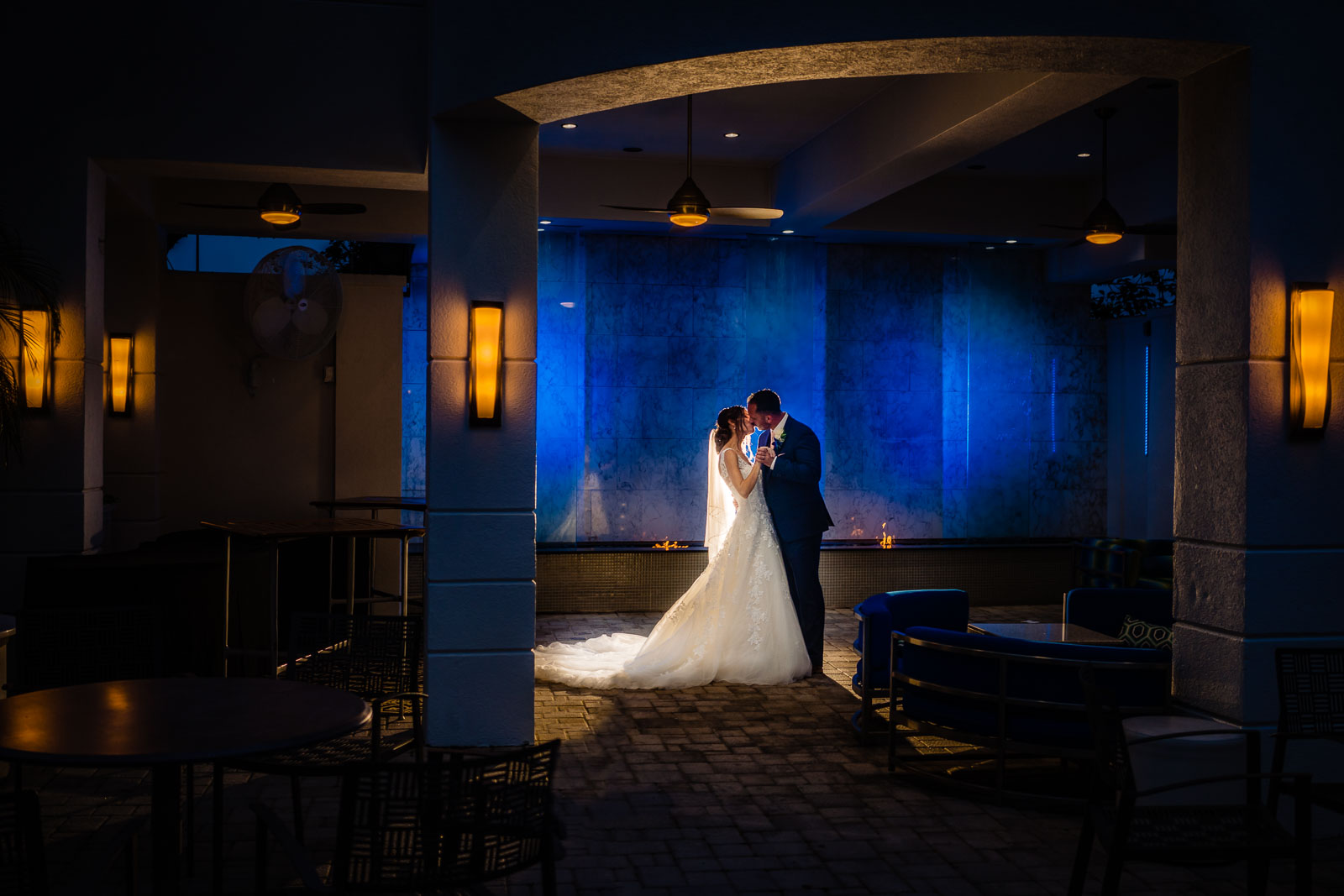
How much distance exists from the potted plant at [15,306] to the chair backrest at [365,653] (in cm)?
238

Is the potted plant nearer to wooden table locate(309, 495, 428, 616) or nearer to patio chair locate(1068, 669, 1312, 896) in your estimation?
wooden table locate(309, 495, 428, 616)

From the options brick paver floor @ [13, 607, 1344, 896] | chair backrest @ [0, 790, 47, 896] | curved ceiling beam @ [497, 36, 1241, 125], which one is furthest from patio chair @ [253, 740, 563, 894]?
curved ceiling beam @ [497, 36, 1241, 125]

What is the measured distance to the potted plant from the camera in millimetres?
5684

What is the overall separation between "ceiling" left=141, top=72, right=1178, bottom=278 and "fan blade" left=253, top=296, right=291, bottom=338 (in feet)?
3.28

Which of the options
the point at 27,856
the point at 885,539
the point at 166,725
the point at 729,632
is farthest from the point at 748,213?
the point at 27,856

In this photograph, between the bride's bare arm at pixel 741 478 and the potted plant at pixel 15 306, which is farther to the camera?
the bride's bare arm at pixel 741 478

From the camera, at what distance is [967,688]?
195 inches

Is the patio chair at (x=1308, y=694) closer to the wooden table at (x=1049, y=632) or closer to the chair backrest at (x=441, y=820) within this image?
the wooden table at (x=1049, y=632)

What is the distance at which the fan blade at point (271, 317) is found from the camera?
26.8 feet

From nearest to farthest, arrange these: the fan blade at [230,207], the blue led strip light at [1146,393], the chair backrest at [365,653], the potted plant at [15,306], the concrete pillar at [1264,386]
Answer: the chair backrest at [365,653]
the concrete pillar at [1264,386]
the potted plant at [15,306]
the fan blade at [230,207]
the blue led strip light at [1146,393]

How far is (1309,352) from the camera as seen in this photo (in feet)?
15.1

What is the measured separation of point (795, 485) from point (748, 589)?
0.80 metres

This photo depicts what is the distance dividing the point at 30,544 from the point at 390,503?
90.3 inches

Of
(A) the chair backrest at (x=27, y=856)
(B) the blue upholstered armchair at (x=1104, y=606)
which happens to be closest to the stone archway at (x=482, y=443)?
(A) the chair backrest at (x=27, y=856)
